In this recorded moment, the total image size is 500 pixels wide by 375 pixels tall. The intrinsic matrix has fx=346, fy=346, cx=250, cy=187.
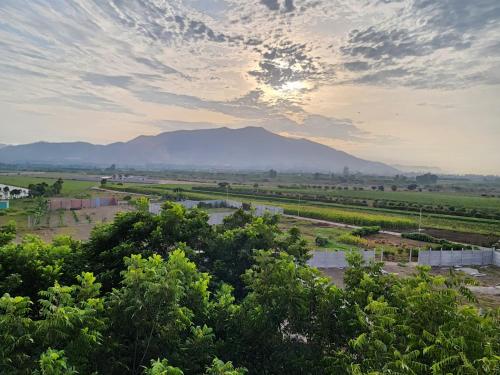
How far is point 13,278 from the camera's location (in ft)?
26.4

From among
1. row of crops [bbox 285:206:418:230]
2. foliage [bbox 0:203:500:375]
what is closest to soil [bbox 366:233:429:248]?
row of crops [bbox 285:206:418:230]

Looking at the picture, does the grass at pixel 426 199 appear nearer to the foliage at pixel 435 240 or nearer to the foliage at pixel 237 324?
the foliage at pixel 435 240

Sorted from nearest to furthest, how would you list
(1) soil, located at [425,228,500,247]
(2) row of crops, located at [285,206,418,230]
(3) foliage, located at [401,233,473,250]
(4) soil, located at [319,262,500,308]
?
(4) soil, located at [319,262,500,308]
(3) foliage, located at [401,233,473,250]
(1) soil, located at [425,228,500,247]
(2) row of crops, located at [285,206,418,230]

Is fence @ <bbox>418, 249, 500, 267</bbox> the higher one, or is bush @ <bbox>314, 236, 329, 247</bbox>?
fence @ <bbox>418, 249, 500, 267</bbox>

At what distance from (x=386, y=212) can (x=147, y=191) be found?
48779 millimetres

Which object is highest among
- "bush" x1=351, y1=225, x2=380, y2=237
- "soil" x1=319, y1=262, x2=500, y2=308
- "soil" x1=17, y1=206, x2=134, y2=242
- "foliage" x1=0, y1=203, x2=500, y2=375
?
"foliage" x1=0, y1=203, x2=500, y2=375

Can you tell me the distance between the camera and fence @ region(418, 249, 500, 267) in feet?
84.9

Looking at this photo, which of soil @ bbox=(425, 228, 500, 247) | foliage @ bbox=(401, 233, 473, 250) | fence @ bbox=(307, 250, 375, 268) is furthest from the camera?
soil @ bbox=(425, 228, 500, 247)

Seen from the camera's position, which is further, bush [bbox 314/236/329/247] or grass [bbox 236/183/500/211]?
grass [bbox 236/183/500/211]

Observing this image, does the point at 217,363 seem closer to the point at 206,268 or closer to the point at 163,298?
the point at 163,298

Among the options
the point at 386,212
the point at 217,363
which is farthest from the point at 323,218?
the point at 217,363

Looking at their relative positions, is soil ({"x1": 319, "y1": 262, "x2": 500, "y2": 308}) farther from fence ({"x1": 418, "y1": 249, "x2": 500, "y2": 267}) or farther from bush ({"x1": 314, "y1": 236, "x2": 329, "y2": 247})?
Answer: bush ({"x1": 314, "y1": 236, "x2": 329, "y2": 247})

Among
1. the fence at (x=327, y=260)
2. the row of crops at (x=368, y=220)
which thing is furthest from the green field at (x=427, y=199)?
the fence at (x=327, y=260)

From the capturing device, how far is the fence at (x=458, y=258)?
84.9 feet
